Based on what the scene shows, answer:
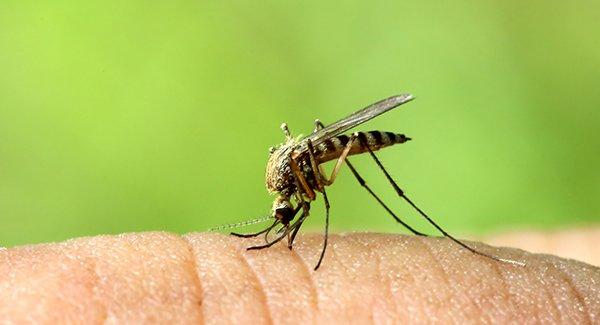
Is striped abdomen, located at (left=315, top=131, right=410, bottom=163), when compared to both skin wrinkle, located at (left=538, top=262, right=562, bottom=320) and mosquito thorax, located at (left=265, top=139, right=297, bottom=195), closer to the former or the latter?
mosquito thorax, located at (left=265, top=139, right=297, bottom=195)

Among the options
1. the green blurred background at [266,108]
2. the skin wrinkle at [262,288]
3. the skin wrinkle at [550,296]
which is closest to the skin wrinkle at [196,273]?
the skin wrinkle at [262,288]

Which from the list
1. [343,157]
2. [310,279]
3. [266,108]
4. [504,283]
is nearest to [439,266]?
[504,283]

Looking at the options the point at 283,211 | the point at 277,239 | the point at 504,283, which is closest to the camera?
the point at 504,283

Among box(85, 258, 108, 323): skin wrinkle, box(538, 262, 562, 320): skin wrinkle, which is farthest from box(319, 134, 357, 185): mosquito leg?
box(85, 258, 108, 323): skin wrinkle

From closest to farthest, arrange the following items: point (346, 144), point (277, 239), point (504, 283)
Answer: point (504, 283)
point (277, 239)
point (346, 144)

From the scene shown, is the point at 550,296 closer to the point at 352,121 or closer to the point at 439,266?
the point at 439,266

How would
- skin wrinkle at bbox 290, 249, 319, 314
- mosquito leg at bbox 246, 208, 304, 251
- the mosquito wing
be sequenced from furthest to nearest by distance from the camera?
the mosquito wing < mosquito leg at bbox 246, 208, 304, 251 < skin wrinkle at bbox 290, 249, 319, 314
